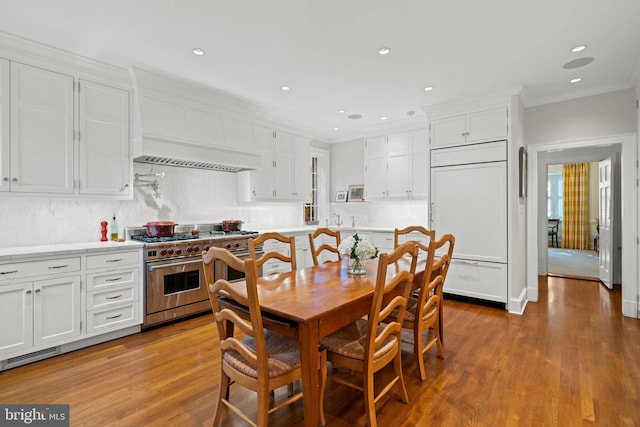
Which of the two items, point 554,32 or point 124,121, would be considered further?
point 124,121

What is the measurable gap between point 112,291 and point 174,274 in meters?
0.58

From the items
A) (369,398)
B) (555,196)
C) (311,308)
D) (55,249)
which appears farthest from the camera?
(555,196)

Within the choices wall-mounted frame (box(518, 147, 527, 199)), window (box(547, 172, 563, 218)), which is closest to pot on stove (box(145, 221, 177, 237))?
wall-mounted frame (box(518, 147, 527, 199))

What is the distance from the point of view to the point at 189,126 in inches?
144

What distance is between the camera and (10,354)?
8.03ft

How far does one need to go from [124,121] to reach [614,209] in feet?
22.1

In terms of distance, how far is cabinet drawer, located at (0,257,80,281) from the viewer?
8.04 feet

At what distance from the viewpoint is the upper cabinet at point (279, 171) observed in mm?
4711

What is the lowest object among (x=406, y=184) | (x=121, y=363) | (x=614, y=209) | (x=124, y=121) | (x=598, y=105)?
(x=121, y=363)

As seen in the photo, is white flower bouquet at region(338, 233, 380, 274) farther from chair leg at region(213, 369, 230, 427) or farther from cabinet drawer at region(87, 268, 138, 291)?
cabinet drawer at region(87, 268, 138, 291)

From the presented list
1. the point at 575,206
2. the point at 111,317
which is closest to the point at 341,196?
the point at 111,317

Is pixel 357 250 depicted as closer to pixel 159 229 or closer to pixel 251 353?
pixel 251 353

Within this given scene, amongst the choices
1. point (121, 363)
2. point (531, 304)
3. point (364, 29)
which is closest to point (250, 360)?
point (121, 363)

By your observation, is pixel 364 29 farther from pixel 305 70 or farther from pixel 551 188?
pixel 551 188
